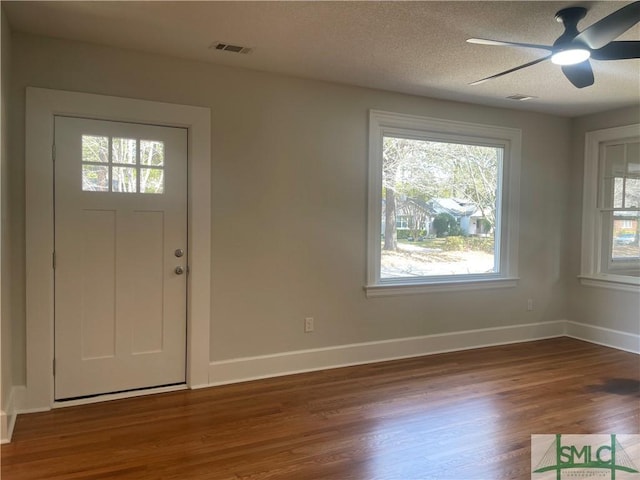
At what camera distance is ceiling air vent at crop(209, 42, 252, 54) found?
3.02 metres

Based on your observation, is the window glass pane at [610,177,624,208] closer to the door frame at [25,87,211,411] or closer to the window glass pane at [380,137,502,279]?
the window glass pane at [380,137,502,279]

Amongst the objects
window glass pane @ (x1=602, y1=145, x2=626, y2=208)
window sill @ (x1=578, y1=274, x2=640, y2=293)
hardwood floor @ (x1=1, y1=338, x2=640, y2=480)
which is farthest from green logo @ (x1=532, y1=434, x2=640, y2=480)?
window glass pane @ (x1=602, y1=145, x2=626, y2=208)

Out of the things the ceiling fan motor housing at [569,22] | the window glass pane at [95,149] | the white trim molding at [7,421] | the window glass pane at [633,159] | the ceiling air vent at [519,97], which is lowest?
the white trim molding at [7,421]

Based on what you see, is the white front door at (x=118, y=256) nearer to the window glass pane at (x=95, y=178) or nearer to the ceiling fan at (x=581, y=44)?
the window glass pane at (x=95, y=178)

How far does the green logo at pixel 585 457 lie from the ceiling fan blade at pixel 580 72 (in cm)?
213

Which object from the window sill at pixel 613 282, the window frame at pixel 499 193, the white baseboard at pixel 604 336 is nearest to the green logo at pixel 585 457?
the window frame at pixel 499 193

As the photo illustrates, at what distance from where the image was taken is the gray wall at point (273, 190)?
304 cm

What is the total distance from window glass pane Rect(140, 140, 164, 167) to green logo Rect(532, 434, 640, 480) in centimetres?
298

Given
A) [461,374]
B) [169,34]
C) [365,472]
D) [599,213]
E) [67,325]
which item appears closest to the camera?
[365,472]

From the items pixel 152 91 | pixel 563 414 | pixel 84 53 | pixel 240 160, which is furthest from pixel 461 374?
pixel 84 53

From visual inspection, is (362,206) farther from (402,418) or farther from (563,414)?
(563,414)

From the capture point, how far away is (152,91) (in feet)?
10.6

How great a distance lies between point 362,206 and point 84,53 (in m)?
2.34

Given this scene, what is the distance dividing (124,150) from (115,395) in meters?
1.70
